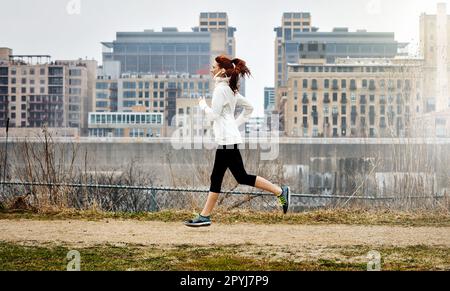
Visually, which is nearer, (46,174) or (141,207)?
(46,174)

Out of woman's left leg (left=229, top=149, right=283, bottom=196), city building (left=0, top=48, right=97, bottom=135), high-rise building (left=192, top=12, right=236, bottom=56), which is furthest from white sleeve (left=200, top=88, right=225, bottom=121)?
city building (left=0, top=48, right=97, bottom=135)

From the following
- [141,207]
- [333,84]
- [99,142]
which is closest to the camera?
[141,207]

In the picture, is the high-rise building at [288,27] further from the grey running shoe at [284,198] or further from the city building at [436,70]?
the grey running shoe at [284,198]

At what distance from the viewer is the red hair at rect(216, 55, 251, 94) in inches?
277

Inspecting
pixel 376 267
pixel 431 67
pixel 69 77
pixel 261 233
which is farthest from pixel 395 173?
pixel 69 77

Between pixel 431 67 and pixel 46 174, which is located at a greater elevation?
pixel 431 67

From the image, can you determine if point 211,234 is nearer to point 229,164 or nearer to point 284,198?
point 229,164

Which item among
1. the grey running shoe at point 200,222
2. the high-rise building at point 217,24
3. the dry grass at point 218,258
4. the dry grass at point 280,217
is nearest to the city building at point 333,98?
the high-rise building at point 217,24

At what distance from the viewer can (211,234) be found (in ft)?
24.1

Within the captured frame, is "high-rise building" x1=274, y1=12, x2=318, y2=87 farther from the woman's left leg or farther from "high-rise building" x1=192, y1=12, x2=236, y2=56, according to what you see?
the woman's left leg

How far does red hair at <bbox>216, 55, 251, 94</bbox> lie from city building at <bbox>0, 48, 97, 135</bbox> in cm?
11390

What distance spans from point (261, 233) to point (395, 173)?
6189 mm
